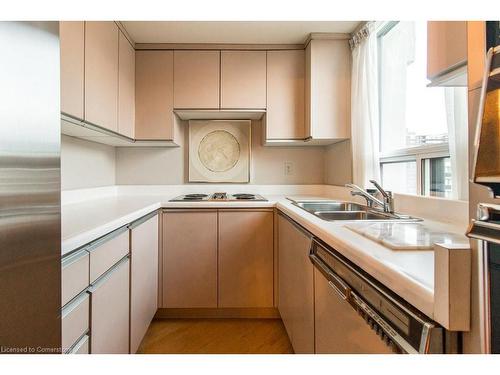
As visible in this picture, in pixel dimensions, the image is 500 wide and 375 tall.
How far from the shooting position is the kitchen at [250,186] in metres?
0.46

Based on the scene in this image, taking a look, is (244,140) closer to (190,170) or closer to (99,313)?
(190,170)

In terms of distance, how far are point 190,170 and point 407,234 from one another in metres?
2.22

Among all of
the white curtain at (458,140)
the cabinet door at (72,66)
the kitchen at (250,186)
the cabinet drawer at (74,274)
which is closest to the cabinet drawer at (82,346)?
the kitchen at (250,186)

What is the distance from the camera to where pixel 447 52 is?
82 centimetres

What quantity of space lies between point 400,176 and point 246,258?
124 centimetres

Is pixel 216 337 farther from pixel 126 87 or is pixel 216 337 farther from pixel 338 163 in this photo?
pixel 126 87

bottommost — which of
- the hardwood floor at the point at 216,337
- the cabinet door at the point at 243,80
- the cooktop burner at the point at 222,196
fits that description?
the hardwood floor at the point at 216,337

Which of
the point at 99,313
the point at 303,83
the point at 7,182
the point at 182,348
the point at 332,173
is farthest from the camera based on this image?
the point at 332,173

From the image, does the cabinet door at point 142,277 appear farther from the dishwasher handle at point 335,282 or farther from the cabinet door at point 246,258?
the dishwasher handle at point 335,282

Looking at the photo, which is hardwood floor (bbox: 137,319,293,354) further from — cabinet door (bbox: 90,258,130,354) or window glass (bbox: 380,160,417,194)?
window glass (bbox: 380,160,417,194)

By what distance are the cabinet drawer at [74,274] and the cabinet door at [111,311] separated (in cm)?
10

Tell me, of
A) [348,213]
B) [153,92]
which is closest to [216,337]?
[348,213]

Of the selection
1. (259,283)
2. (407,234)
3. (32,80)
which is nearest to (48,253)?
(32,80)
